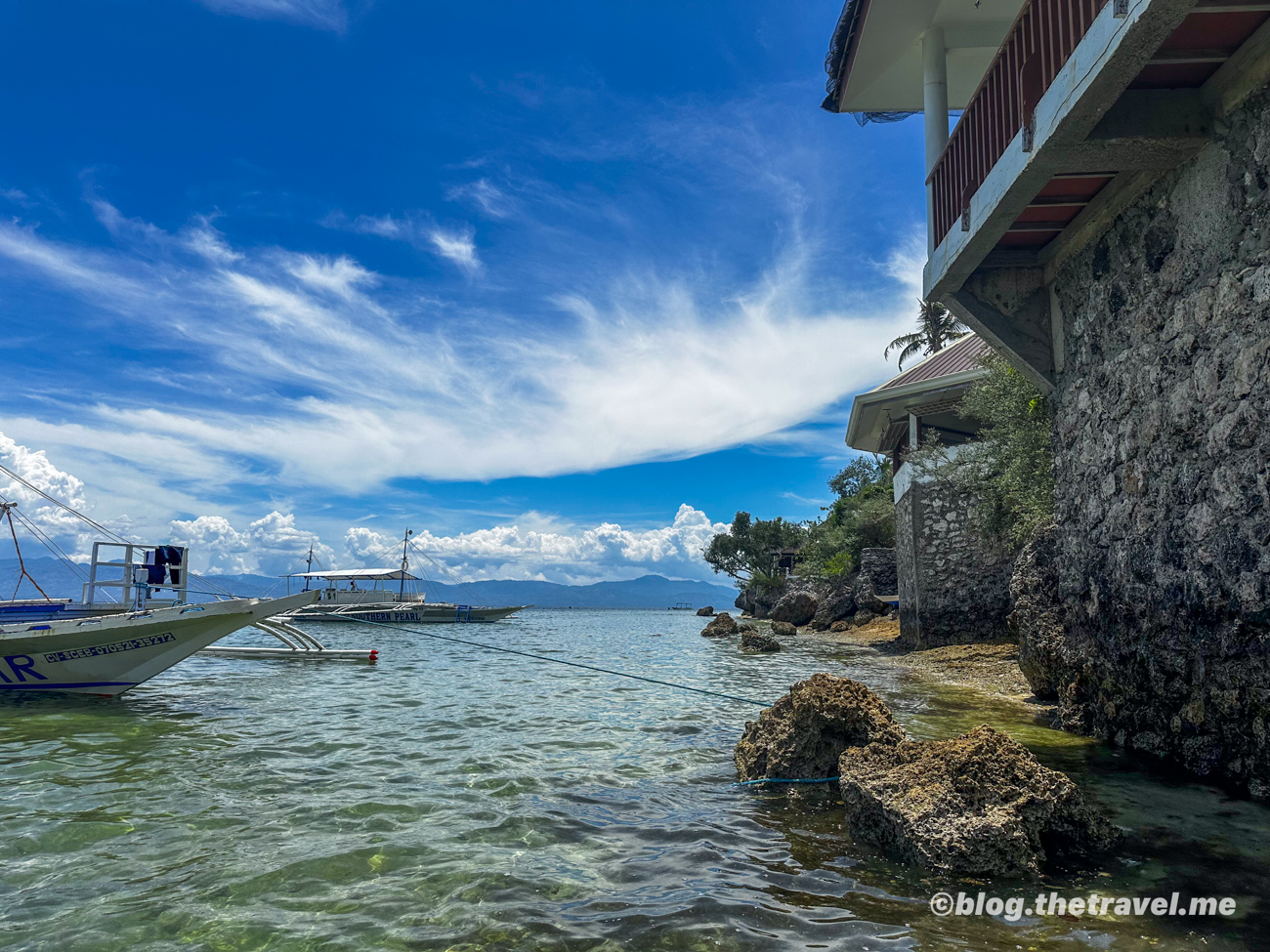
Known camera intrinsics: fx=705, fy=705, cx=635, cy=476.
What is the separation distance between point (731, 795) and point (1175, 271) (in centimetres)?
533

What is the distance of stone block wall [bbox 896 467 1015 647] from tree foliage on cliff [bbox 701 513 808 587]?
43822mm

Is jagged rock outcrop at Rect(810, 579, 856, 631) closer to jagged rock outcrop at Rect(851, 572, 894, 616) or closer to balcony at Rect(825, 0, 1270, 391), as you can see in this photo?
jagged rock outcrop at Rect(851, 572, 894, 616)

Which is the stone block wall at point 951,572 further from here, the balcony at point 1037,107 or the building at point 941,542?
the balcony at point 1037,107

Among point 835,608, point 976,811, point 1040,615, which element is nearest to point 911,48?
point 1040,615

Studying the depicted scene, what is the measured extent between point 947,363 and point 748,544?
48.5 meters

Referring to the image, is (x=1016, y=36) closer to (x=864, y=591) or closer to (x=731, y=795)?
(x=731, y=795)

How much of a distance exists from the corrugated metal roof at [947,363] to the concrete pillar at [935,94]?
9240 millimetres

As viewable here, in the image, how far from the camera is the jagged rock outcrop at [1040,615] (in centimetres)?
811

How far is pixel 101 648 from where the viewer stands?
10.4 metres

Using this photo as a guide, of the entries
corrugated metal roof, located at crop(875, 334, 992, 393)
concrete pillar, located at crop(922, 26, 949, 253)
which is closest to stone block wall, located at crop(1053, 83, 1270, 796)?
concrete pillar, located at crop(922, 26, 949, 253)

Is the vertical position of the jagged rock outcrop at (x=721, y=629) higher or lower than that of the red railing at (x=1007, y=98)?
lower

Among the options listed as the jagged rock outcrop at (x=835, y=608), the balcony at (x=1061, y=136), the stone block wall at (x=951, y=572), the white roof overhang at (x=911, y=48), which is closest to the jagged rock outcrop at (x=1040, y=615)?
the balcony at (x=1061, y=136)

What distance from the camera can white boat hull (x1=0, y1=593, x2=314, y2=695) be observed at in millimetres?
10172

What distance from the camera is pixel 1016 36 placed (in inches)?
241
